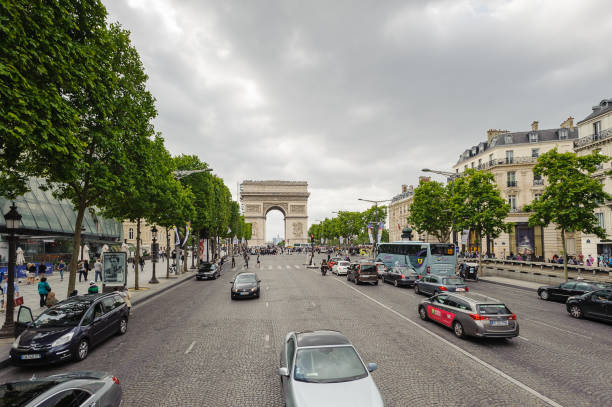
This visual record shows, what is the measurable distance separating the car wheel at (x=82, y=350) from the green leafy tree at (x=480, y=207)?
32158 mm

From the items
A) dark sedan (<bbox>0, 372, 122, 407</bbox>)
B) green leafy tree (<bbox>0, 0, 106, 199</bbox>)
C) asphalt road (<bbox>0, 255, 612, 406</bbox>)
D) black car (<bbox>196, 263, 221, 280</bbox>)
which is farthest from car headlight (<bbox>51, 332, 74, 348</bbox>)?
black car (<bbox>196, 263, 221, 280</bbox>)

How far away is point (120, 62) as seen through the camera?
56.2 feet

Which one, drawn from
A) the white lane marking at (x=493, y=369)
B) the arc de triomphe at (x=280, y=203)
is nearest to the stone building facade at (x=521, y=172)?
the white lane marking at (x=493, y=369)

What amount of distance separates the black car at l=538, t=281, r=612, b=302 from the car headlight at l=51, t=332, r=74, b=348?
77.2 ft

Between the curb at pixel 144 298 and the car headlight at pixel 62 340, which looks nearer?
the car headlight at pixel 62 340

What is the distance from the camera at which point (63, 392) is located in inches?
193

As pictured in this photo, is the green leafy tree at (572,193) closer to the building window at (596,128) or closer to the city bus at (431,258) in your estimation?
the city bus at (431,258)

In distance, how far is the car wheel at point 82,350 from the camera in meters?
9.36

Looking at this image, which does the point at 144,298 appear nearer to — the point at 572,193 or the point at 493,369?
the point at 493,369

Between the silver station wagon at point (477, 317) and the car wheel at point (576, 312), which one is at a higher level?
the silver station wagon at point (477, 317)

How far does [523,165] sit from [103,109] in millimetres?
57081

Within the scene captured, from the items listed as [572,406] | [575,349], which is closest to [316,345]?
[572,406]

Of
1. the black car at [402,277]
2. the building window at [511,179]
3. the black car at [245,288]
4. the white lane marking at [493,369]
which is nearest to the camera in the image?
the white lane marking at [493,369]

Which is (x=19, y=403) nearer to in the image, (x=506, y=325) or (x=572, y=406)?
(x=572, y=406)
